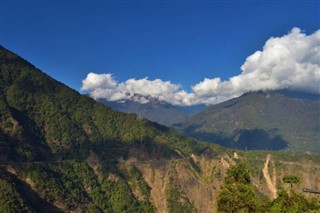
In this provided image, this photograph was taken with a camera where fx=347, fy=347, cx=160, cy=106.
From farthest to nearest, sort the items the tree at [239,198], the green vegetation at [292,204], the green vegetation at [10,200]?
the green vegetation at [10,200] → the green vegetation at [292,204] → the tree at [239,198]

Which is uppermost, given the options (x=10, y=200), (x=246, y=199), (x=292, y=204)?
(x=246, y=199)

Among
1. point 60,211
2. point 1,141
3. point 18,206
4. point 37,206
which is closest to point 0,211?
point 18,206

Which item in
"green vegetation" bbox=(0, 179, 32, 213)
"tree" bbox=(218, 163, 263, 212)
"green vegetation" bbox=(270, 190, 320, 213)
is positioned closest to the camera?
"tree" bbox=(218, 163, 263, 212)

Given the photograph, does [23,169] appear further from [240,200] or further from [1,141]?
[240,200]

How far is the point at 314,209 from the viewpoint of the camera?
58844mm

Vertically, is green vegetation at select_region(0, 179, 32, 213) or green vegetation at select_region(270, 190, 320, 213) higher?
green vegetation at select_region(270, 190, 320, 213)

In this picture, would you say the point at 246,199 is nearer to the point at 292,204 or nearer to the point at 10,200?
the point at 292,204

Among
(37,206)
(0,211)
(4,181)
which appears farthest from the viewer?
(37,206)

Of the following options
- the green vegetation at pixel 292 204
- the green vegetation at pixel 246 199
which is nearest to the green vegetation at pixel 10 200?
the green vegetation at pixel 246 199

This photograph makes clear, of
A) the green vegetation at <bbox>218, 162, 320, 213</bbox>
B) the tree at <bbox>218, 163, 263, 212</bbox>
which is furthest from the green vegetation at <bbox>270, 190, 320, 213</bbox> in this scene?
the tree at <bbox>218, 163, 263, 212</bbox>

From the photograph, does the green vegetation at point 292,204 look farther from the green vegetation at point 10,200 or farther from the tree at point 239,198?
the green vegetation at point 10,200

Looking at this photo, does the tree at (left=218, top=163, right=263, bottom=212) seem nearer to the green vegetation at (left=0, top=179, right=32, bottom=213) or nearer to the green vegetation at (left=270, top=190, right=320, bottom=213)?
the green vegetation at (left=270, top=190, right=320, bottom=213)

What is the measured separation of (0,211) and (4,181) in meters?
17.5

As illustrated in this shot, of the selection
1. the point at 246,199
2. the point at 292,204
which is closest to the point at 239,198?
the point at 246,199
